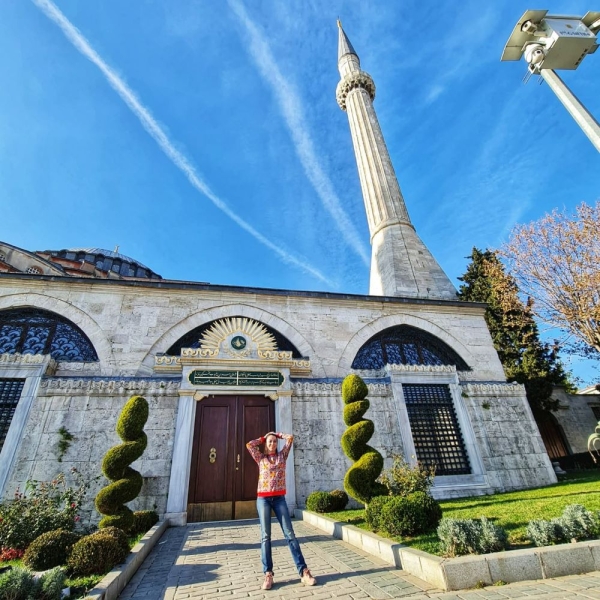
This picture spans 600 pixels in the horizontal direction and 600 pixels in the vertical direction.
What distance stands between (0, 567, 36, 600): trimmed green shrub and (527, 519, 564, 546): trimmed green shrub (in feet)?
17.2

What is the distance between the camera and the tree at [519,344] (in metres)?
14.6

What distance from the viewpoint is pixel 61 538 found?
15.1 feet

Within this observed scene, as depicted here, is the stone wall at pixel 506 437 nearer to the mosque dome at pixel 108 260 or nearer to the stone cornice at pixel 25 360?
the stone cornice at pixel 25 360

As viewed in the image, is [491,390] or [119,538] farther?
[491,390]

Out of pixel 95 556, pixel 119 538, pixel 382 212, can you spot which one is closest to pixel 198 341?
→ pixel 119 538

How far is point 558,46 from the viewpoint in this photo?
17.4 ft

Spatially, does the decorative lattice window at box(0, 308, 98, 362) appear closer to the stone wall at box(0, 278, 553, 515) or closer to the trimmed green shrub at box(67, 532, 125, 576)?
the stone wall at box(0, 278, 553, 515)

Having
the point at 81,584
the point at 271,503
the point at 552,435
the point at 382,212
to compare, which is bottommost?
the point at 81,584

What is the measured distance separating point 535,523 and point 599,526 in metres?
0.83

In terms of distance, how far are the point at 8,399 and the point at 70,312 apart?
8.24 feet

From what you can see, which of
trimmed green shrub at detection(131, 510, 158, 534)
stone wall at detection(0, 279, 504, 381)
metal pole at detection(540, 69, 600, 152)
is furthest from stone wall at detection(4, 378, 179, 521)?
metal pole at detection(540, 69, 600, 152)

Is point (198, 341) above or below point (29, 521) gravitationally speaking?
above

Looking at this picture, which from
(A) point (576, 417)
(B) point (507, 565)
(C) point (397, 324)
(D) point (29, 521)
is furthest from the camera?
(A) point (576, 417)

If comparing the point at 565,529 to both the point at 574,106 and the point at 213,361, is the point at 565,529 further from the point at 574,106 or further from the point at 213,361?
the point at 213,361
